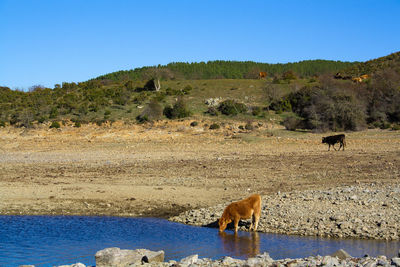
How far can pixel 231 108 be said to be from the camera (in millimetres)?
37750

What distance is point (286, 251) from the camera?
28.0 feet

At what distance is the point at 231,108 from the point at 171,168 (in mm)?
20034

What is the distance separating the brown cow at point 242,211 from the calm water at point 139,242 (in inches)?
10.9

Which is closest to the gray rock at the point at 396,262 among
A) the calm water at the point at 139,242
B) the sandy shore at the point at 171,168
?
the calm water at the point at 139,242

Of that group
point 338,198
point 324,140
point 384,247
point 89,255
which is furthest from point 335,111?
point 89,255

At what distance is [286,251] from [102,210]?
5.83 m

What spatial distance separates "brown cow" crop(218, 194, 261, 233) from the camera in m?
9.81

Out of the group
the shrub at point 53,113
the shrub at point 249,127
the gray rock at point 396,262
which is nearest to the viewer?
the gray rock at point 396,262

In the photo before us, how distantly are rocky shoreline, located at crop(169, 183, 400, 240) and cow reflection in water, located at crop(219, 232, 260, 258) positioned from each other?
1.80 ft

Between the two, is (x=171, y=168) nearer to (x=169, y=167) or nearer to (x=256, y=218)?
(x=169, y=167)

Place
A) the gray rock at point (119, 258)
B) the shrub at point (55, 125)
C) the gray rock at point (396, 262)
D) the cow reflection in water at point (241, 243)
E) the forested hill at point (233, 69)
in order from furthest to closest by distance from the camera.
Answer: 1. the forested hill at point (233, 69)
2. the shrub at point (55, 125)
3. the cow reflection in water at point (241, 243)
4. the gray rock at point (119, 258)
5. the gray rock at point (396, 262)

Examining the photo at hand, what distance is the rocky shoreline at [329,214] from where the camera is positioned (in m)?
9.61

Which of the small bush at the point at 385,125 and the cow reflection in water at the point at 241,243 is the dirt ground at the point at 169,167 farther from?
the cow reflection in water at the point at 241,243

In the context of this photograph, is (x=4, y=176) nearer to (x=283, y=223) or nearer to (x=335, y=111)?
(x=283, y=223)
